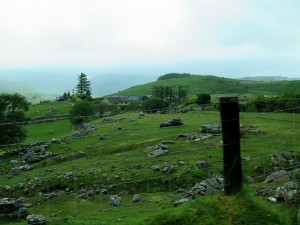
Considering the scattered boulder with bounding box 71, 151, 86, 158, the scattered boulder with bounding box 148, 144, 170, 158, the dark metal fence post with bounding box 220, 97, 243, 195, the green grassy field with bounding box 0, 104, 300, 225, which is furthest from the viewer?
the scattered boulder with bounding box 71, 151, 86, 158

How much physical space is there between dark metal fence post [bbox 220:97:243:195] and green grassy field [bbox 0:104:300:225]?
12.8 inches

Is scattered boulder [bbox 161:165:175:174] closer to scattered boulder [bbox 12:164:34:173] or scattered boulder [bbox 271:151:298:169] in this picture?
scattered boulder [bbox 271:151:298:169]

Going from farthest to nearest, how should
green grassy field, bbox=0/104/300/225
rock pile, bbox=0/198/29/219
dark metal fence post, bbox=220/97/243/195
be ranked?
1. rock pile, bbox=0/198/29/219
2. dark metal fence post, bbox=220/97/243/195
3. green grassy field, bbox=0/104/300/225

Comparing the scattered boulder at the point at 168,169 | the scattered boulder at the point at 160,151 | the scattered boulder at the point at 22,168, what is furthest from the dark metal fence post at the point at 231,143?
the scattered boulder at the point at 22,168

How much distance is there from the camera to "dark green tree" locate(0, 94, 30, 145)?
212 feet

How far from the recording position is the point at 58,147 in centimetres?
5662

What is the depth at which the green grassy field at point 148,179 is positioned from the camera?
308 inches

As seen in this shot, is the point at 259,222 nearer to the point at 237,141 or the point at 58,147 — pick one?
the point at 237,141

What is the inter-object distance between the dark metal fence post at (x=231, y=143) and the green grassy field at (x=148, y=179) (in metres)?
0.32

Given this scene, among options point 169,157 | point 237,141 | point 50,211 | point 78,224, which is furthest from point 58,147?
point 237,141

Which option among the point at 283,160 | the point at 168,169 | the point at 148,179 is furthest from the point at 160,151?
the point at 283,160

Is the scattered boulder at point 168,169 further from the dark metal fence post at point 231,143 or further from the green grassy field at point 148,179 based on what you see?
Result: the dark metal fence post at point 231,143

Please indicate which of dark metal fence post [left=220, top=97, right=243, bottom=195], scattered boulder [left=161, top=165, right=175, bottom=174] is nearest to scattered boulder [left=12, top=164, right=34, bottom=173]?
scattered boulder [left=161, top=165, right=175, bottom=174]

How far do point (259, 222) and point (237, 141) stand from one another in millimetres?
1750
